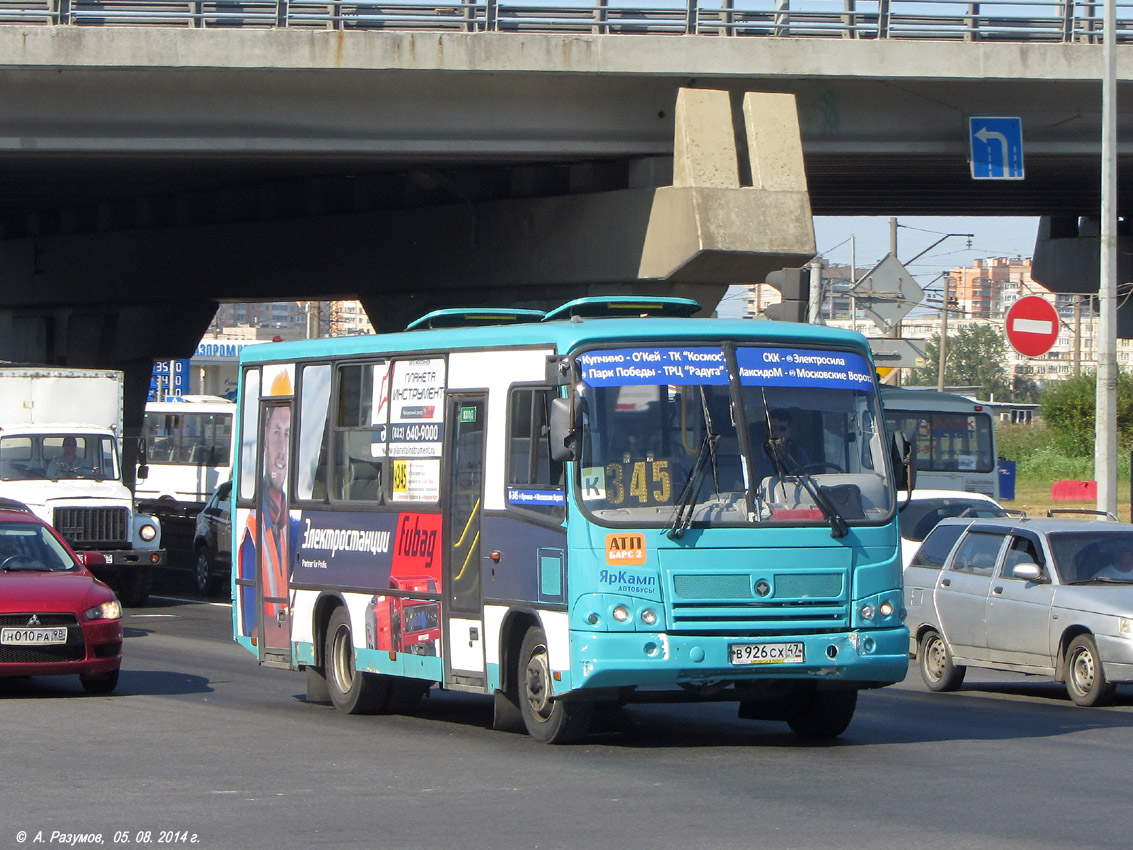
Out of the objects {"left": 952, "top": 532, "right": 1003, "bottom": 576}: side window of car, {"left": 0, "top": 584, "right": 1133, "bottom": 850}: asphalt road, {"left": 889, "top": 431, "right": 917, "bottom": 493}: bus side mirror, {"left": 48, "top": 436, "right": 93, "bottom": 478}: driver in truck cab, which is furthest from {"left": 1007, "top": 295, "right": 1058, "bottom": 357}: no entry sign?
{"left": 48, "top": 436, "right": 93, "bottom": 478}: driver in truck cab

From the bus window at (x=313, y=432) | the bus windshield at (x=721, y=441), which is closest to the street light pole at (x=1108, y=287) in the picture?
the bus window at (x=313, y=432)

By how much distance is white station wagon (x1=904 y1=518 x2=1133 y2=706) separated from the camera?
14.0 meters

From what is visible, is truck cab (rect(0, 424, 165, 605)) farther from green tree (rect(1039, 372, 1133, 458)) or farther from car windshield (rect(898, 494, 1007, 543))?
green tree (rect(1039, 372, 1133, 458))

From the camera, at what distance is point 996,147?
24531 mm

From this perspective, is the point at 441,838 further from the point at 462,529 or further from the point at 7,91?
the point at 7,91

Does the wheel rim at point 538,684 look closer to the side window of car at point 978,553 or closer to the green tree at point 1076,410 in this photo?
the side window of car at point 978,553

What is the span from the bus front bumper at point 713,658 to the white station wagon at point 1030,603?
2.70 meters

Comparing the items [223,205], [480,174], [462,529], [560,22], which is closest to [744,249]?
[560,22]

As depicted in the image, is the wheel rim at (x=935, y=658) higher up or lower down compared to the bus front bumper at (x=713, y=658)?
lower down

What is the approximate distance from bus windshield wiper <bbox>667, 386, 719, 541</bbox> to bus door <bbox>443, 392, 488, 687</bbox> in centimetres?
155

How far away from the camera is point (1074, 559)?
584 inches

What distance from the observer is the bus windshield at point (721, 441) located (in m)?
10.7

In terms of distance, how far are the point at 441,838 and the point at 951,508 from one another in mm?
15366

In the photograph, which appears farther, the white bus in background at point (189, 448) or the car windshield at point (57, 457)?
the white bus in background at point (189, 448)
